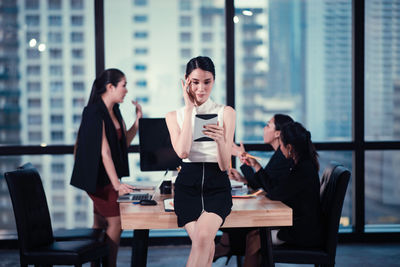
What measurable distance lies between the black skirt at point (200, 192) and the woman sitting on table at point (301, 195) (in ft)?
1.68

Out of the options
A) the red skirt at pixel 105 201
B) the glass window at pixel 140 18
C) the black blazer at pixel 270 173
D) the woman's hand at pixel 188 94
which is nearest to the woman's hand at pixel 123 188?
the red skirt at pixel 105 201

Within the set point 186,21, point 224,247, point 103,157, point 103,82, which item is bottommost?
point 224,247

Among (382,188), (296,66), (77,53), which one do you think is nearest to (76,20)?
(77,53)

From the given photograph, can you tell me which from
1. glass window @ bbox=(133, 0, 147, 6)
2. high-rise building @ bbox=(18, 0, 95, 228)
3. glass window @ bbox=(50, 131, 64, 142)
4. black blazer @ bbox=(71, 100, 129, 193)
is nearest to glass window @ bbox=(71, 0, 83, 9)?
high-rise building @ bbox=(18, 0, 95, 228)

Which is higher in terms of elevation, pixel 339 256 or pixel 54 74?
pixel 54 74

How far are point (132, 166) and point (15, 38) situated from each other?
5.38ft

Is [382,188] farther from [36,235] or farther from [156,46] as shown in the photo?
[36,235]

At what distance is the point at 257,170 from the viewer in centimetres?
283

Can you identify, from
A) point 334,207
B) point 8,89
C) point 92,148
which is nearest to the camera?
point 334,207

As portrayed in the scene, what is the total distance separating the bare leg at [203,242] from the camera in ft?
6.87

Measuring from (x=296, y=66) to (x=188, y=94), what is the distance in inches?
92.6

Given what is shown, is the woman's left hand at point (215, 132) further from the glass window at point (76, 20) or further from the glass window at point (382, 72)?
Answer: the glass window at point (382, 72)

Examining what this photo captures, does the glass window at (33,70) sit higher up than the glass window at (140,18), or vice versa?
the glass window at (140,18)

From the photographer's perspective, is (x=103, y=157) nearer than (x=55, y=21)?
Yes
